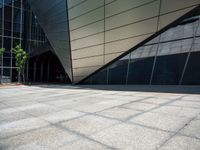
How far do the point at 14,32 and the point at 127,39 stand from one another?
2468 cm

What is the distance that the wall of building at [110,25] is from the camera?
11.8 m

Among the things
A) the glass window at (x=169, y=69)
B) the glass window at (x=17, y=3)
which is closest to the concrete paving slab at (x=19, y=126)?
the glass window at (x=169, y=69)

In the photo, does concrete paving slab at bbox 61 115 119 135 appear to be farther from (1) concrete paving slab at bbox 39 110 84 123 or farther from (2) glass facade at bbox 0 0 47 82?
(2) glass facade at bbox 0 0 47 82

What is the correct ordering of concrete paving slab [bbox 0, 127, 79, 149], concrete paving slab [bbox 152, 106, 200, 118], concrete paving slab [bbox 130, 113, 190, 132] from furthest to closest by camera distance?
concrete paving slab [bbox 152, 106, 200, 118]
concrete paving slab [bbox 130, 113, 190, 132]
concrete paving slab [bbox 0, 127, 79, 149]

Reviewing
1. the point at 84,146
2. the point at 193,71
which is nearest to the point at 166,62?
the point at 193,71

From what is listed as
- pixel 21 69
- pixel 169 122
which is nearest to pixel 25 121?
pixel 169 122

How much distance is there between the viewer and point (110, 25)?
1488 cm

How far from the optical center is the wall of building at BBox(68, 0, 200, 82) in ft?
38.7

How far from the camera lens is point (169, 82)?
13.4 meters

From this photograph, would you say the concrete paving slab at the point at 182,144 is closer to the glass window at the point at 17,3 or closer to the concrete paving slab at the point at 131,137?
the concrete paving slab at the point at 131,137

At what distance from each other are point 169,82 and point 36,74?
28.7 meters

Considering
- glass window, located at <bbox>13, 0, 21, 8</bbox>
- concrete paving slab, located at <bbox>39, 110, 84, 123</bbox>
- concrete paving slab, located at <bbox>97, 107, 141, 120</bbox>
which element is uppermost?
glass window, located at <bbox>13, 0, 21, 8</bbox>

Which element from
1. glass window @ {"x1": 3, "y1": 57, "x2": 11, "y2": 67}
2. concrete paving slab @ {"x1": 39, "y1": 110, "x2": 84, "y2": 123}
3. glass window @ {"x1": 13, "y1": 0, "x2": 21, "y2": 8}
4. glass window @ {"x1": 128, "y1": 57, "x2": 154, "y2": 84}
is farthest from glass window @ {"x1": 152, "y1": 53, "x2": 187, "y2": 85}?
glass window @ {"x1": 13, "y1": 0, "x2": 21, "y2": 8}

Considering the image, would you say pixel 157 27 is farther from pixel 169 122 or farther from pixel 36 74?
pixel 36 74
